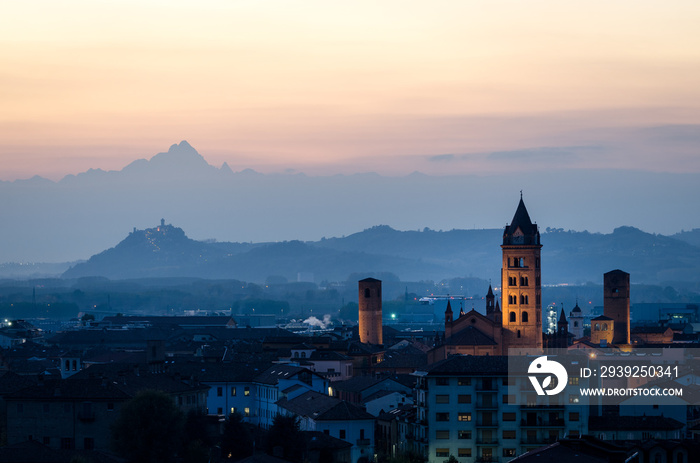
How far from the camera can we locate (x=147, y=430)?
59.1 metres

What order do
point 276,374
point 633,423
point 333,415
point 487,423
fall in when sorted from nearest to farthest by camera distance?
point 487,423, point 633,423, point 333,415, point 276,374

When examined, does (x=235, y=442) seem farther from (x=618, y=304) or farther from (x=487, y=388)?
(x=618, y=304)

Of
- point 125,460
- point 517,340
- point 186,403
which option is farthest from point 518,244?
point 125,460

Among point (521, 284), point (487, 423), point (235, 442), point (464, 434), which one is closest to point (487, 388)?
point (487, 423)

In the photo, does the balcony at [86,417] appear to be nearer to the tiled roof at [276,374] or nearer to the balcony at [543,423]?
the balcony at [543,423]

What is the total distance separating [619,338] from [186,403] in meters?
72.7

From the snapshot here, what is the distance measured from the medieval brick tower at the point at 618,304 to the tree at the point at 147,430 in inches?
3227

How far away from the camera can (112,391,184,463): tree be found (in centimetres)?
5850

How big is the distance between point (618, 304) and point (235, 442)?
83378 mm

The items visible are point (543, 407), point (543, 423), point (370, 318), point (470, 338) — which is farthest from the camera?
point (370, 318)

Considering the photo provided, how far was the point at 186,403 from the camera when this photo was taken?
7338cm

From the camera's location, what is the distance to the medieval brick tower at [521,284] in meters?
112

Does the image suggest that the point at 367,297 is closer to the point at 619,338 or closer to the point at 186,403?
the point at 619,338

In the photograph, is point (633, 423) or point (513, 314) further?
point (513, 314)
